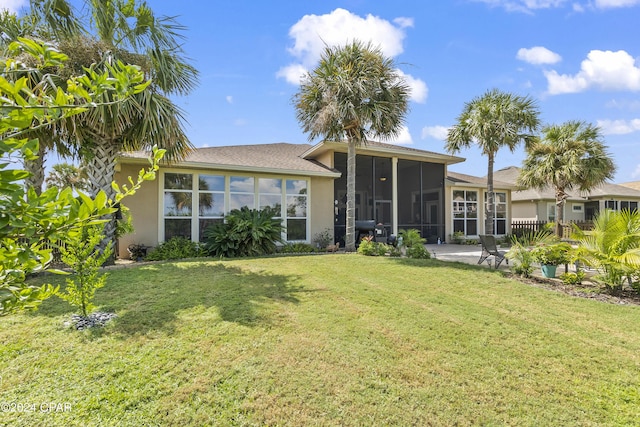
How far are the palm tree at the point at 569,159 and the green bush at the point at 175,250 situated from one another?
16.3m

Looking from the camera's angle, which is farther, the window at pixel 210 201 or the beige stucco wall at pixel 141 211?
the window at pixel 210 201

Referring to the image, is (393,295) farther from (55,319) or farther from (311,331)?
(55,319)

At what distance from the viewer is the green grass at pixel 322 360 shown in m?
2.61

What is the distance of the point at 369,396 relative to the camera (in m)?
2.80

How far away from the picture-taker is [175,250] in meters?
9.70

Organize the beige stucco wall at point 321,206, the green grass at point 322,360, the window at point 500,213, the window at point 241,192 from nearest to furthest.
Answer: the green grass at point 322,360 → the window at point 241,192 → the beige stucco wall at point 321,206 → the window at point 500,213

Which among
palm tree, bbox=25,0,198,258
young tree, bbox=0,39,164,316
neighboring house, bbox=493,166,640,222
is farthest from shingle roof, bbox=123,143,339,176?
neighboring house, bbox=493,166,640,222

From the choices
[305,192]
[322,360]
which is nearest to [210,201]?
[305,192]

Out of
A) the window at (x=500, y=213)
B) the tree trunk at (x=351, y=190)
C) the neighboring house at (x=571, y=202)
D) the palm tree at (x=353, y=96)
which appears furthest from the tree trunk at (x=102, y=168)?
the neighboring house at (x=571, y=202)

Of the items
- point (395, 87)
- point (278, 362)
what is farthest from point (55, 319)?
point (395, 87)

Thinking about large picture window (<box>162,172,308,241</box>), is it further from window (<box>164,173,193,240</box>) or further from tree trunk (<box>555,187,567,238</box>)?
tree trunk (<box>555,187,567,238</box>)

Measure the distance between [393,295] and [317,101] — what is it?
26.6 feet

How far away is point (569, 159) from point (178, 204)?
741 inches

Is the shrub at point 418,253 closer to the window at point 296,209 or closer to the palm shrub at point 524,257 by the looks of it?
→ the palm shrub at point 524,257
